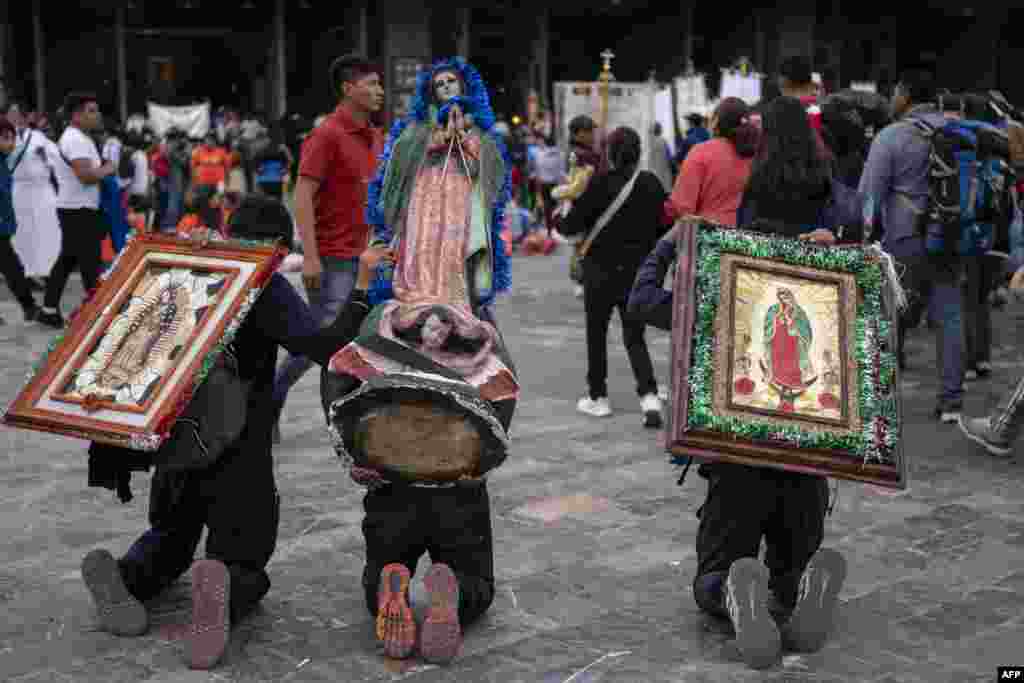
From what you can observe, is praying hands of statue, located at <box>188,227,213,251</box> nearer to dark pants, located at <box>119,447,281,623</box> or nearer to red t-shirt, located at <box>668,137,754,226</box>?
dark pants, located at <box>119,447,281,623</box>

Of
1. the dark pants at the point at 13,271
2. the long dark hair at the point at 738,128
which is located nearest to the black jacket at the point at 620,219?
the long dark hair at the point at 738,128

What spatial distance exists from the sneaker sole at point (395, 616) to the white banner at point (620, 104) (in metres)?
11.5

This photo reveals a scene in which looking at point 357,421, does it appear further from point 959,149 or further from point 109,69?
point 109,69

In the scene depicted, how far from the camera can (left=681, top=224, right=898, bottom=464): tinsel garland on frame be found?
3.68 m

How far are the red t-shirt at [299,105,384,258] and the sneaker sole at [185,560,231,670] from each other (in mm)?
2445

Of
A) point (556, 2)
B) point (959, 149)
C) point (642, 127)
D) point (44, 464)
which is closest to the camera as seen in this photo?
point (44, 464)

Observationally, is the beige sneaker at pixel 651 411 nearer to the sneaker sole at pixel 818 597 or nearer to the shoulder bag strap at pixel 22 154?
the sneaker sole at pixel 818 597

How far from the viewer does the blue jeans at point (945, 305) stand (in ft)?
22.6

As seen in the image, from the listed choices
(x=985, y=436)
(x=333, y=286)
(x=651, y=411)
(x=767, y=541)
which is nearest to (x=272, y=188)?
(x=651, y=411)

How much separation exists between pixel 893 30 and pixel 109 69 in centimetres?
1793

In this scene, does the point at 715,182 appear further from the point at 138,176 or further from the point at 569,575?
the point at 138,176

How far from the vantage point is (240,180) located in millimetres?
21484

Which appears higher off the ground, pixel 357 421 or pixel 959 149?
pixel 959 149

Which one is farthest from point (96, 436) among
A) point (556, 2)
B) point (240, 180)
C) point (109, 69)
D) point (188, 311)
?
point (556, 2)
